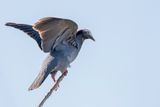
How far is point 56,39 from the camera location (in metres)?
10.6

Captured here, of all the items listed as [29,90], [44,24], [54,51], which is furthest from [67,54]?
[29,90]

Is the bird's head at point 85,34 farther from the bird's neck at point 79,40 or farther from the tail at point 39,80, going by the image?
the tail at point 39,80

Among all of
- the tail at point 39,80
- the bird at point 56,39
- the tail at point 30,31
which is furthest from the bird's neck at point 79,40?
the tail at point 39,80

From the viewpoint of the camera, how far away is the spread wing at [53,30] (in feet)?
32.7

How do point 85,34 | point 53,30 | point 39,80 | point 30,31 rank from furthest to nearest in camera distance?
point 85,34
point 30,31
point 53,30
point 39,80

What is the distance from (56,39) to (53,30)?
285mm

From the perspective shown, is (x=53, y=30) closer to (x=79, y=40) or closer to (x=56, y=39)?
(x=56, y=39)

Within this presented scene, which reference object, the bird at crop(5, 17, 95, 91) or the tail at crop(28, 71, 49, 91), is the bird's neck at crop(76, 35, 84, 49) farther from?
the tail at crop(28, 71, 49, 91)

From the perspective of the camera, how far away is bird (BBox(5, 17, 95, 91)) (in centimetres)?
992

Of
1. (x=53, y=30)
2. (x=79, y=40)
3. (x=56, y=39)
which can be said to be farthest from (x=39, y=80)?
(x=79, y=40)

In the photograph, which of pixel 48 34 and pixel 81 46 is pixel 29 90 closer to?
pixel 48 34

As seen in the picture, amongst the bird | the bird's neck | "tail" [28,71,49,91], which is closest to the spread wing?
the bird

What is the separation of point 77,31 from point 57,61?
1.22 metres

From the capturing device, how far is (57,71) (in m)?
10.2
